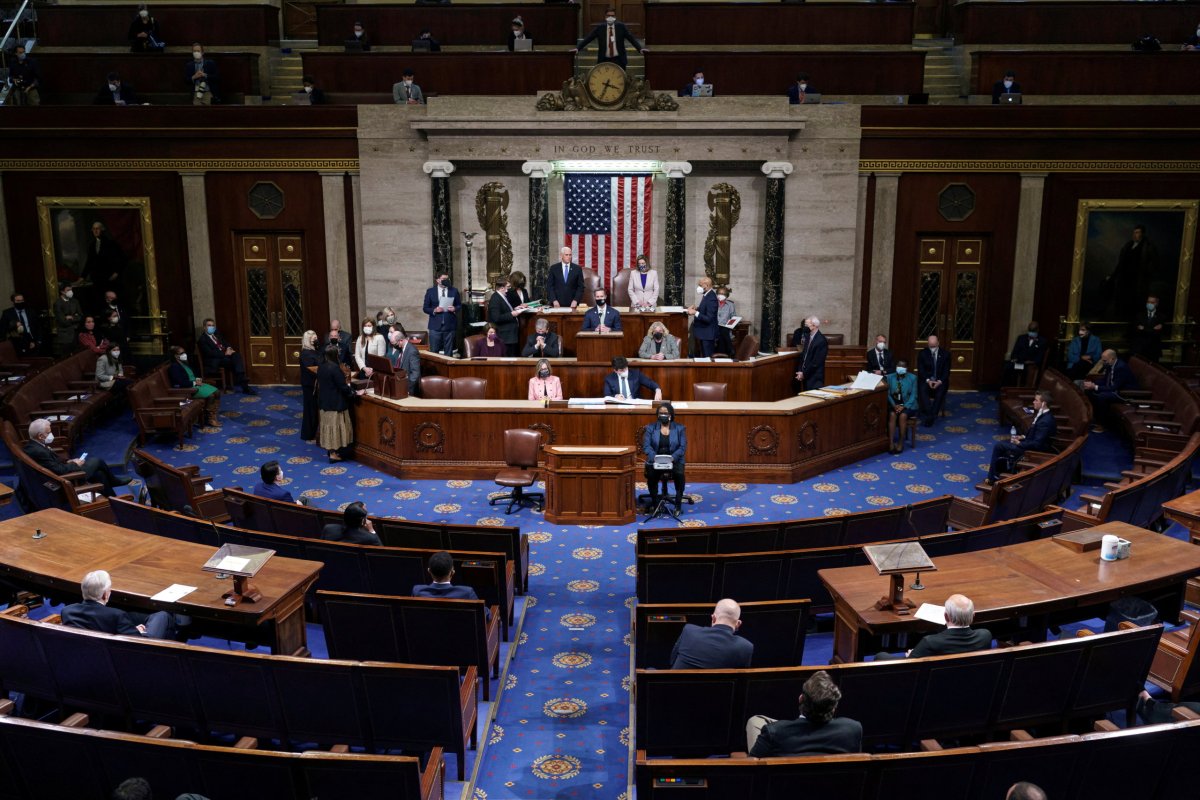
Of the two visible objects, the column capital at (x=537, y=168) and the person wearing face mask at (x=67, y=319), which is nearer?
the person wearing face mask at (x=67, y=319)

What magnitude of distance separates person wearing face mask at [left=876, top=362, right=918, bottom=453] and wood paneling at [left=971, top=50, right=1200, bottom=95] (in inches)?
263

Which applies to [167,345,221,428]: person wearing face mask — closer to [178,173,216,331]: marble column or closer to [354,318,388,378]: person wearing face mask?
[354,318,388,378]: person wearing face mask

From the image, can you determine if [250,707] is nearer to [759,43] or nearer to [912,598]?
[912,598]

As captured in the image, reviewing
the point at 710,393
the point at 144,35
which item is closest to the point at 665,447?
the point at 710,393

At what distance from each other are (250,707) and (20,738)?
119cm

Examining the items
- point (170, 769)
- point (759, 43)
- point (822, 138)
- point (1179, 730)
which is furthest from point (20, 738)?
point (759, 43)

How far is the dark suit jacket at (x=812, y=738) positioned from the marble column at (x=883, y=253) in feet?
42.8

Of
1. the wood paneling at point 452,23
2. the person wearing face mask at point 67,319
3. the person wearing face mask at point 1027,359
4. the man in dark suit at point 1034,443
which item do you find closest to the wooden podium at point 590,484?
the man in dark suit at point 1034,443

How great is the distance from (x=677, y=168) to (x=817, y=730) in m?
12.9

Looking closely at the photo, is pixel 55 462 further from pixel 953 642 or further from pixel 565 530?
pixel 953 642

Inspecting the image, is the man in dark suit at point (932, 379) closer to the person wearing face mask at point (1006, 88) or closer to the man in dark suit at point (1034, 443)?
the man in dark suit at point (1034, 443)

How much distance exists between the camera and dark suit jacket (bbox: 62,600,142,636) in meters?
6.46

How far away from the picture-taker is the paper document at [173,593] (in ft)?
22.3

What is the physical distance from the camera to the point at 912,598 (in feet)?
22.5
